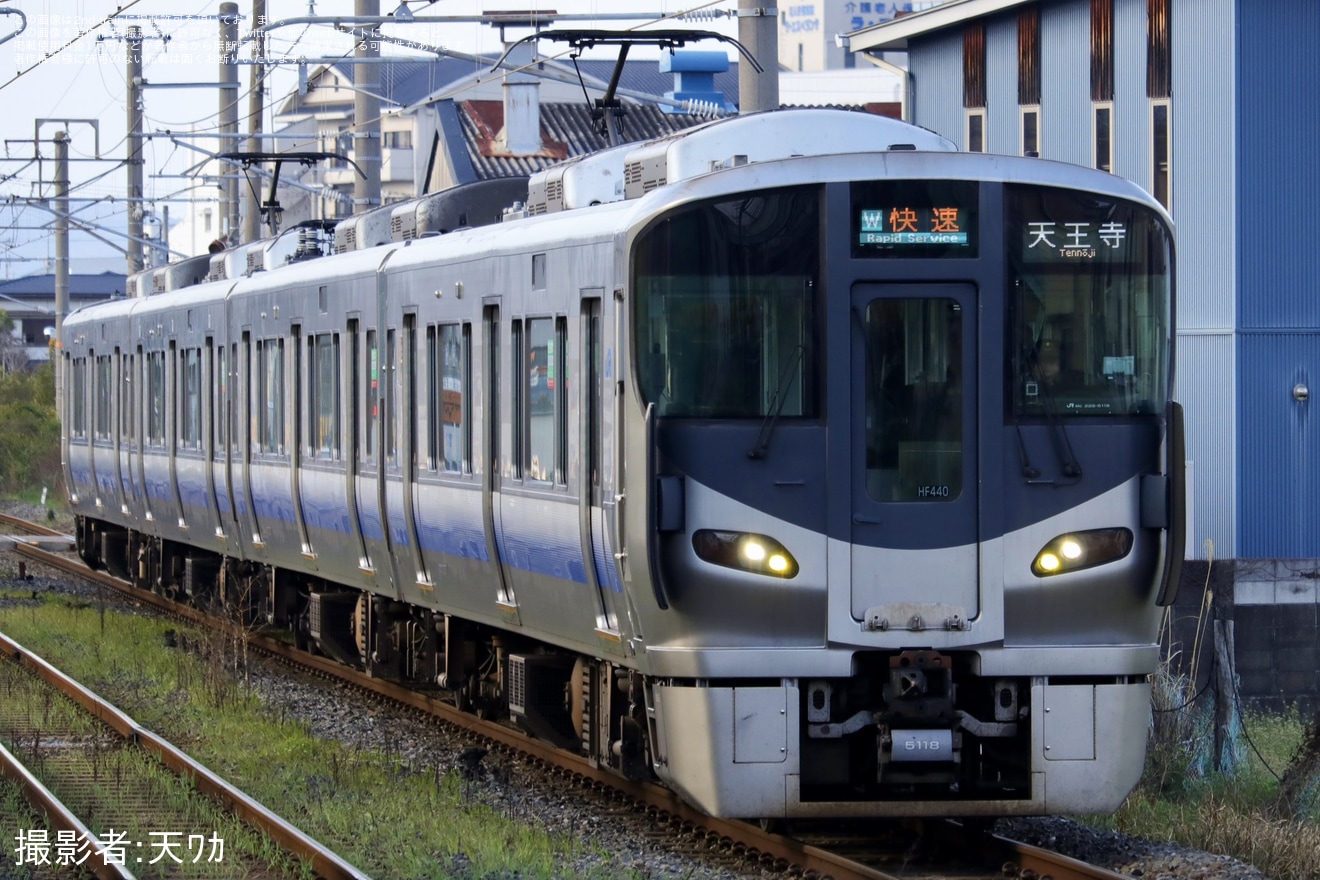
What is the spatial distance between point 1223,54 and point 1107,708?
1504cm

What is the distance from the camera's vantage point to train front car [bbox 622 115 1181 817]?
320 inches

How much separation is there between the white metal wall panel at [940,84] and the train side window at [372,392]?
13.0 metres

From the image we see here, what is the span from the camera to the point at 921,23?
25.0 metres

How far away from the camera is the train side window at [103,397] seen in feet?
73.7

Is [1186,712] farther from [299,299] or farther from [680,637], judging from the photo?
[299,299]

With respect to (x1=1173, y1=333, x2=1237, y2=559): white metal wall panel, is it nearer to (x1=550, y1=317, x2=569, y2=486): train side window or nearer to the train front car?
(x1=550, y1=317, x2=569, y2=486): train side window

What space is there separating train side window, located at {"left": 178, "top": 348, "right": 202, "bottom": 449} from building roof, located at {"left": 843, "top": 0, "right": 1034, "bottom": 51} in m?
9.99

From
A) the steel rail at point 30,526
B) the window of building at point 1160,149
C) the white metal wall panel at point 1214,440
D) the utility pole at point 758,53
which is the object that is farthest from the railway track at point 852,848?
the steel rail at point 30,526

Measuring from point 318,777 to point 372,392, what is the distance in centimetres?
307

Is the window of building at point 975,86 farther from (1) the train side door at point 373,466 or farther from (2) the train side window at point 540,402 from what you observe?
(2) the train side window at point 540,402

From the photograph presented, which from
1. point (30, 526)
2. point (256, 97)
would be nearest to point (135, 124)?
point (256, 97)

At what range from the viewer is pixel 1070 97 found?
23391 mm

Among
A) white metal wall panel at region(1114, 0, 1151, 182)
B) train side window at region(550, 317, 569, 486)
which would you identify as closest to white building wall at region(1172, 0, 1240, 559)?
white metal wall panel at region(1114, 0, 1151, 182)

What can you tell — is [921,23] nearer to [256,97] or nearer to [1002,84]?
[1002,84]
